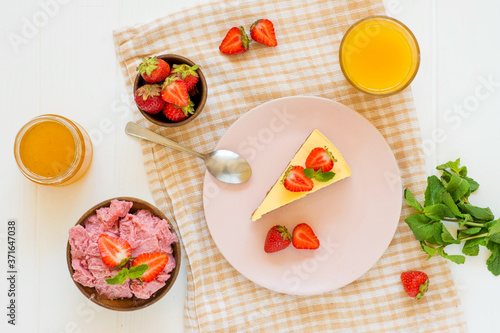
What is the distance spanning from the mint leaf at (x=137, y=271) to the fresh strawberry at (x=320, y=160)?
25.7 inches

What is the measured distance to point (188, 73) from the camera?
65.3 inches

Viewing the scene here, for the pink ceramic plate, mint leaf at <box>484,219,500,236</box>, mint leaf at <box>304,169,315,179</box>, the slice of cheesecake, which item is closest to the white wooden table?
mint leaf at <box>484,219,500,236</box>

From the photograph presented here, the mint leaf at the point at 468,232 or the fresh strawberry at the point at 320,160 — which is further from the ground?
the fresh strawberry at the point at 320,160

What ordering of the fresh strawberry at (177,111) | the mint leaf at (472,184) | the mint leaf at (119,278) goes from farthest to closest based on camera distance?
1. the mint leaf at (472,184)
2. the fresh strawberry at (177,111)
3. the mint leaf at (119,278)

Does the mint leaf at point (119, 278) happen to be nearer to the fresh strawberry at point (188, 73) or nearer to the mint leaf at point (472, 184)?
the fresh strawberry at point (188, 73)

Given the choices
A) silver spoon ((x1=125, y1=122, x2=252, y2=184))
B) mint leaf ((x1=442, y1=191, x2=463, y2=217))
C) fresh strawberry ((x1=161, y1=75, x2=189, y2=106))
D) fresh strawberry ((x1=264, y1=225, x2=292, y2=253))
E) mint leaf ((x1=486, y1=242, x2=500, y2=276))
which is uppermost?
fresh strawberry ((x1=161, y1=75, x2=189, y2=106))

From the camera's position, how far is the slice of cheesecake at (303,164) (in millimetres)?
1729

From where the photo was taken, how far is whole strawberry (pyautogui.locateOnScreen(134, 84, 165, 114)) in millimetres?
1645

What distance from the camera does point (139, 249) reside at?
1656 millimetres

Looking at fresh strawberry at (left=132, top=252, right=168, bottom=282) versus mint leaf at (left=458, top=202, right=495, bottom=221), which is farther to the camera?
mint leaf at (left=458, top=202, right=495, bottom=221)

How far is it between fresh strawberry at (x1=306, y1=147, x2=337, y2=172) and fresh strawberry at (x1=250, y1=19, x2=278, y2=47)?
1.38 ft

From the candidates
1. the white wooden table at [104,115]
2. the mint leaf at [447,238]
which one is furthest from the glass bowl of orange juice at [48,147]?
the mint leaf at [447,238]

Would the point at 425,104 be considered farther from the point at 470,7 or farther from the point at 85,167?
the point at 85,167

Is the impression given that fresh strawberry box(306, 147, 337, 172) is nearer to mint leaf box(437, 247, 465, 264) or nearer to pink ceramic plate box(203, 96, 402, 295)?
pink ceramic plate box(203, 96, 402, 295)
